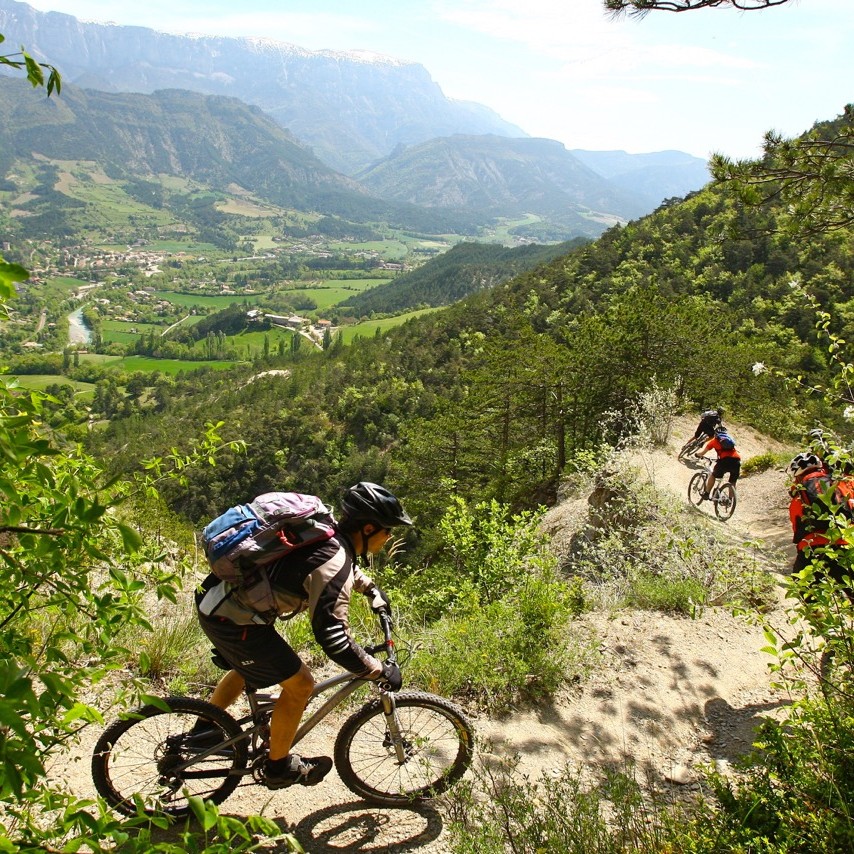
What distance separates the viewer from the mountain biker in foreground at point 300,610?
299 cm

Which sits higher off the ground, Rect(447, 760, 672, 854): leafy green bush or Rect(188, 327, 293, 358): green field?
Rect(447, 760, 672, 854): leafy green bush

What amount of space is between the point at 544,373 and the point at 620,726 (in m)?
13.3

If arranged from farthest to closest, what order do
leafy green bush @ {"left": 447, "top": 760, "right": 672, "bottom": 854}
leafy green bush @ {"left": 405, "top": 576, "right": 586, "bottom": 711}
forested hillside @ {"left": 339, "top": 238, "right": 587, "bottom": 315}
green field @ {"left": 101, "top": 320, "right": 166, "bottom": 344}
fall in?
forested hillside @ {"left": 339, "top": 238, "right": 587, "bottom": 315}
green field @ {"left": 101, "top": 320, "right": 166, "bottom": 344}
leafy green bush @ {"left": 405, "top": 576, "right": 586, "bottom": 711}
leafy green bush @ {"left": 447, "top": 760, "right": 672, "bottom": 854}

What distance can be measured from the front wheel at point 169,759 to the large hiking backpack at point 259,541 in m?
0.92

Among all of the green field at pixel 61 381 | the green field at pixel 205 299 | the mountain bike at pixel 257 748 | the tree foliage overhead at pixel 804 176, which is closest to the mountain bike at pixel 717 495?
the tree foliage overhead at pixel 804 176

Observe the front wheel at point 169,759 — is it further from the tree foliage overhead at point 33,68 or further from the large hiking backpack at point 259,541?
the tree foliage overhead at point 33,68

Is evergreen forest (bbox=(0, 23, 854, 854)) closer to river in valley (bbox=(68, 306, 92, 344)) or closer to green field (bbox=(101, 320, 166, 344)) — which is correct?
green field (bbox=(101, 320, 166, 344))

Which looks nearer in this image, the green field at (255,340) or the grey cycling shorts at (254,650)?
the grey cycling shorts at (254,650)

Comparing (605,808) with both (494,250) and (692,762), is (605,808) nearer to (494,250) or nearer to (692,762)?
(692,762)

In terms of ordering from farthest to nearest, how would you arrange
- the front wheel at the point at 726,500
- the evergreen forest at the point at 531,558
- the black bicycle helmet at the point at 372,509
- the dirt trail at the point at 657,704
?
the front wheel at the point at 726,500 → the dirt trail at the point at 657,704 → the black bicycle helmet at the point at 372,509 → the evergreen forest at the point at 531,558

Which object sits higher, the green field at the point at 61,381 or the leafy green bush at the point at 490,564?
the leafy green bush at the point at 490,564

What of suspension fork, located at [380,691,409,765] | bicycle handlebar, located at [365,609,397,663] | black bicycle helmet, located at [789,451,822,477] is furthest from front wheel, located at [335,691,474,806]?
black bicycle helmet, located at [789,451,822,477]

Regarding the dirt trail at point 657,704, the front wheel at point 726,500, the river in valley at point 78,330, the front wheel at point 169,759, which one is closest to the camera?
the front wheel at point 169,759

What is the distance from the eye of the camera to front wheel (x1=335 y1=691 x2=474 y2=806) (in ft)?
11.7
